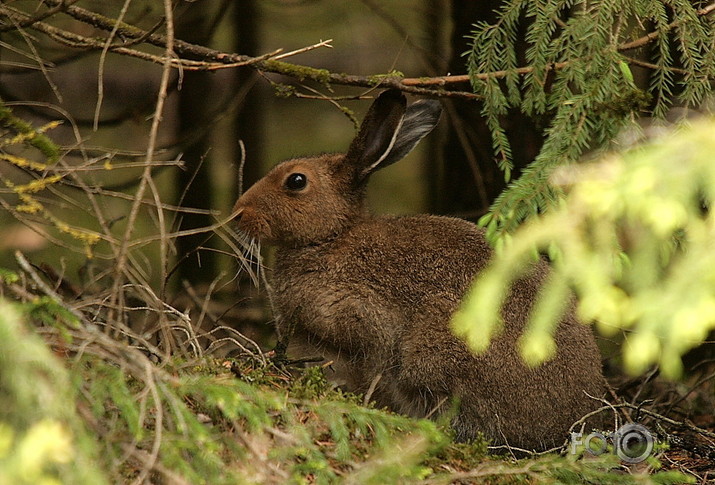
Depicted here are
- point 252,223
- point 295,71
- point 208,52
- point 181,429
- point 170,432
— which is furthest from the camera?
point 252,223

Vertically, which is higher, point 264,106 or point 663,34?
point 663,34

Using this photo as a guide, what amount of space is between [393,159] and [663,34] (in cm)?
172

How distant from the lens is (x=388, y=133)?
15.4 ft

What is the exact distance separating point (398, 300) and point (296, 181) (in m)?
1.02

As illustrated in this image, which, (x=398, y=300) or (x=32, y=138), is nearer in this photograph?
(x=32, y=138)

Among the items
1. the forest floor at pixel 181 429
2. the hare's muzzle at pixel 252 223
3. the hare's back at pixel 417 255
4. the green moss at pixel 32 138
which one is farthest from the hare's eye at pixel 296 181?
the green moss at pixel 32 138

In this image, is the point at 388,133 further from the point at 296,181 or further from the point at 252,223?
the point at 252,223

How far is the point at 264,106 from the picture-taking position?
8414mm

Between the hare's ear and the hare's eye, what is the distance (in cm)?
29

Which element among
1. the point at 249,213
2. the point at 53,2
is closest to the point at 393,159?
the point at 249,213

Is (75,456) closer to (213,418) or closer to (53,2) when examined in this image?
(213,418)

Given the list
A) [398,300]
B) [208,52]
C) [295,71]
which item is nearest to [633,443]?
[398,300]

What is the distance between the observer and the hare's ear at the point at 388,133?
182 inches

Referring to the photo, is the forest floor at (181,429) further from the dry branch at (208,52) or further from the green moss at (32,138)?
the dry branch at (208,52)
